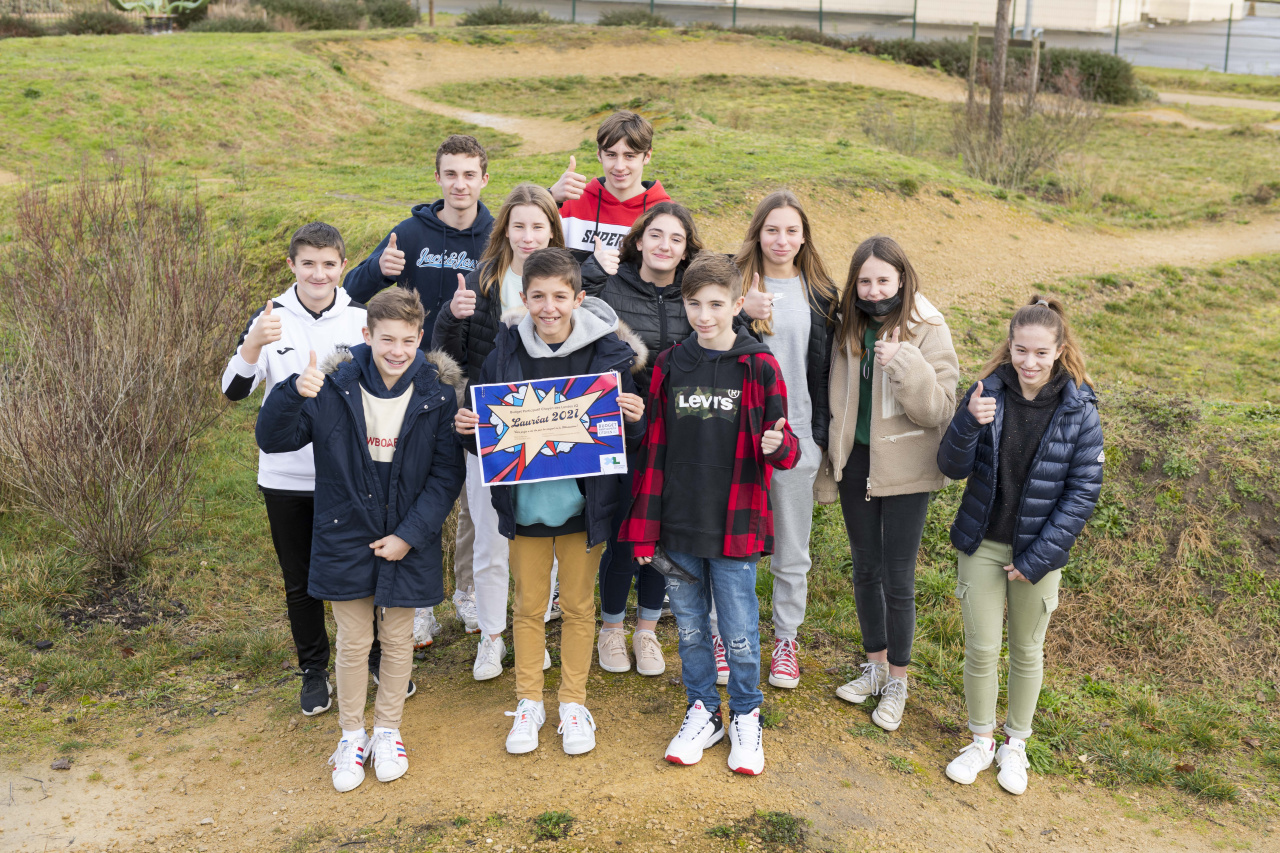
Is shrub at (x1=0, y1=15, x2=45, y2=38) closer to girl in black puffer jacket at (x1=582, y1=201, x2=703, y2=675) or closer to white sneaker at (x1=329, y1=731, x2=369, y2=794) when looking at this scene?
girl in black puffer jacket at (x1=582, y1=201, x2=703, y2=675)

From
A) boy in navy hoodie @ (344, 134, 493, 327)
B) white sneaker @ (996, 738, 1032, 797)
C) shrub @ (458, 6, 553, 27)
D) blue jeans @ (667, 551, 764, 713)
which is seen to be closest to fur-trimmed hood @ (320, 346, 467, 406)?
boy in navy hoodie @ (344, 134, 493, 327)

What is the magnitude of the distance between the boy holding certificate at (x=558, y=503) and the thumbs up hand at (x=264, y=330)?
82cm

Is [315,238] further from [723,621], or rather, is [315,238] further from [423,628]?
[723,621]

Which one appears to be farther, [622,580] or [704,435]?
[622,580]

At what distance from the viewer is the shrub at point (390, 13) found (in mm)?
33844

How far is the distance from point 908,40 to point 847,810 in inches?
1339

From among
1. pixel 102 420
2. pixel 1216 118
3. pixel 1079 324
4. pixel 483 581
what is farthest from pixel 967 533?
pixel 1216 118

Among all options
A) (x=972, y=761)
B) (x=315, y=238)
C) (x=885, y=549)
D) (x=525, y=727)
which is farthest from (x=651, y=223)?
(x=972, y=761)

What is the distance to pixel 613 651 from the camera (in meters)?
4.69

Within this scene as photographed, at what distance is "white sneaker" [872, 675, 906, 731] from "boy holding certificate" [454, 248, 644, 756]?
1.36 metres

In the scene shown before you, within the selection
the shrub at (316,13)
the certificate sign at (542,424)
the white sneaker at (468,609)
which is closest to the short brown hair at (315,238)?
the certificate sign at (542,424)

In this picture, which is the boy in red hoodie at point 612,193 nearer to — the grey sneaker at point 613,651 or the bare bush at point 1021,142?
the grey sneaker at point 613,651

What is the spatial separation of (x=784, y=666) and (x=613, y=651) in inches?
32.9

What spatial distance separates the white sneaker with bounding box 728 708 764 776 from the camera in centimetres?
386
